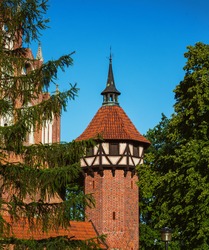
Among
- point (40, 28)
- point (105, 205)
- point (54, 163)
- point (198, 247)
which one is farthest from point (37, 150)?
point (105, 205)

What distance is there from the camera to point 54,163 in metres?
10.9

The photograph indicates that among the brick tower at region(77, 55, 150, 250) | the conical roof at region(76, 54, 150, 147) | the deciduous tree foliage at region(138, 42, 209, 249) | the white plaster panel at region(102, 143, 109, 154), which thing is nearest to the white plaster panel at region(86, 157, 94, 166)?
the brick tower at region(77, 55, 150, 250)

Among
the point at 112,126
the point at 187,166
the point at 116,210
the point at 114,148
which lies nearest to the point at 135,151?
the point at 114,148

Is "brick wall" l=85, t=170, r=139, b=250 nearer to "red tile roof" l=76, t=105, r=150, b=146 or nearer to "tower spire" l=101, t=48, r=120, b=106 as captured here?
"red tile roof" l=76, t=105, r=150, b=146

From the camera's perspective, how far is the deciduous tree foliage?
19.7 meters

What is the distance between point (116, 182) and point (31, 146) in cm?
1898

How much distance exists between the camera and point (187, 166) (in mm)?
20328

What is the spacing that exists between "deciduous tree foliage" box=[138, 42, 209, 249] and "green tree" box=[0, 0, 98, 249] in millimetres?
9044

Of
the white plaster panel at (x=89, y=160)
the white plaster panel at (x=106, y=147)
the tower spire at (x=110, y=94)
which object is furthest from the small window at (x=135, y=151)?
the tower spire at (x=110, y=94)

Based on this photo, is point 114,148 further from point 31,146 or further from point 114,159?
point 31,146

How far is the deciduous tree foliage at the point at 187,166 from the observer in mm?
19656

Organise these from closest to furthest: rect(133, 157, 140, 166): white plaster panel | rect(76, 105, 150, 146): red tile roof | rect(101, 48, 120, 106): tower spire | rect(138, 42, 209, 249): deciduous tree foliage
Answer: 1. rect(138, 42, 209, 249): deciduous tree foliage
2. rect(133, 157, 140, 166): white plaster panel
3. rect(76, 105, 150, 146): red tile roof
4. rect(101, 48, 120, 106): tower spire

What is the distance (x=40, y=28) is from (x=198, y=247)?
1050cm

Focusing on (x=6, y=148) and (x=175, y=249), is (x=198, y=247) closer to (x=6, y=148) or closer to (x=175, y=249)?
(x=6, y=148)
